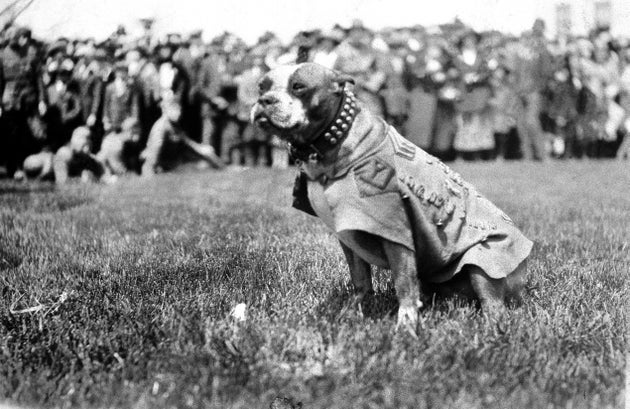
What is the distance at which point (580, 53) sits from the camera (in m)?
4.99

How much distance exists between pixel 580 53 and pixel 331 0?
2.52 meters

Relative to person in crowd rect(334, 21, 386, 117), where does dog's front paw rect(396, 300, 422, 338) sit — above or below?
below

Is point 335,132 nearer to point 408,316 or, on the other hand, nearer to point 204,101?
point 408,316

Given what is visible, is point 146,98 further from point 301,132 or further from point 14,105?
point 301,132

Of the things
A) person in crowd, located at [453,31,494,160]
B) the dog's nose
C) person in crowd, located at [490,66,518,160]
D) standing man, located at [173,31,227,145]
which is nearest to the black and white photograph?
the dog's nose

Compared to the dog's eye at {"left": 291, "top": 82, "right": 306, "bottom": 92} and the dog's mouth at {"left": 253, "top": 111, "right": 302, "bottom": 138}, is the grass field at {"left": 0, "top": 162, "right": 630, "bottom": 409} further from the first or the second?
the dog's eye at {"left": 291, "top": 82, "right": 306, "bottom": 92}

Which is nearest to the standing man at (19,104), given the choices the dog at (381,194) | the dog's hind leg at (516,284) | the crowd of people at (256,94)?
the crowd of people at (256,94)

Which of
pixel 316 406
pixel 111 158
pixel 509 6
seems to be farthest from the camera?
pixel 111 158

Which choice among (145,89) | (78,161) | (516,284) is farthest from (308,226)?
(145,89)

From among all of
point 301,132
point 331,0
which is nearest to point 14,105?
point 331,0

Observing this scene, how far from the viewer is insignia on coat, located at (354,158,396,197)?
2732mm

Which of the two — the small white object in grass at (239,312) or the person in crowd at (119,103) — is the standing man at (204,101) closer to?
the person in crowd at (119,103)

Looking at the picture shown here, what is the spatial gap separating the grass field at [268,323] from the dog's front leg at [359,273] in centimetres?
11

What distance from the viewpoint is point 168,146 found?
299 inches
